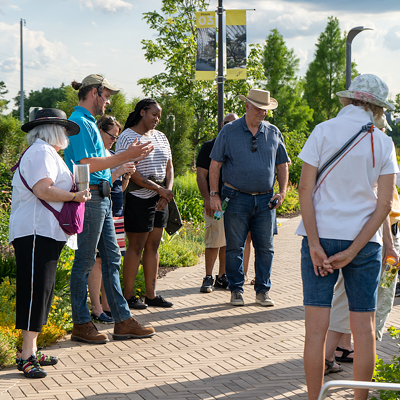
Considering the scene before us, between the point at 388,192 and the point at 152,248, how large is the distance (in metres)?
3.30

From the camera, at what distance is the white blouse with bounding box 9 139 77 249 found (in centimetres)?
362

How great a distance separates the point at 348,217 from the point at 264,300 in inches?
122

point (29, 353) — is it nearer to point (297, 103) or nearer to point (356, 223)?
point (356, 223)

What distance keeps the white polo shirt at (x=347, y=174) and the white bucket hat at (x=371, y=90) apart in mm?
138

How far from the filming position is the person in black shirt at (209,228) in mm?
6250

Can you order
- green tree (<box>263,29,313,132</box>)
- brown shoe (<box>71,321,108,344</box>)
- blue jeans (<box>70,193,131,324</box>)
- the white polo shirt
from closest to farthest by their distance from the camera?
the white polo shirt < blue jeans (<box>70,193,131,324</box>) < brown shoe (<box>71,321,108,344</box>) < green tree (<box>263,29,313,132</box>)

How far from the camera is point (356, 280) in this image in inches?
112

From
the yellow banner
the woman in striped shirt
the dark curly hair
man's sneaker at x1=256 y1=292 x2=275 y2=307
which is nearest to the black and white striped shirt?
the woman in striped shirt

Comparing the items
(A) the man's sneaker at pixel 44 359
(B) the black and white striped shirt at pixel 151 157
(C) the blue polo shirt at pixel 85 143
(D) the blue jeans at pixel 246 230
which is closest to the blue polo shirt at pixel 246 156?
(D) the blue jeans at pixel 246 230

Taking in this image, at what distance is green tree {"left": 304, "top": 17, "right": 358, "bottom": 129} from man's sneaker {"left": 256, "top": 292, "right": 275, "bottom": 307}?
39.5m

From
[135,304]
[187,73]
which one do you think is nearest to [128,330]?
[135,304]

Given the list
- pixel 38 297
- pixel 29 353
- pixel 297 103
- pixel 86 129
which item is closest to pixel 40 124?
pixel 86 129

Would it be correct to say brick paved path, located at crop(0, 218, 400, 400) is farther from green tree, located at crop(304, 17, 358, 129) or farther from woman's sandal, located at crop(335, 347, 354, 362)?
green tree, located at crop(304, 17, 358, 129)

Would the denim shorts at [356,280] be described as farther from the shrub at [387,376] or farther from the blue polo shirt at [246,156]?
the blue polo shirt at [246,156]
